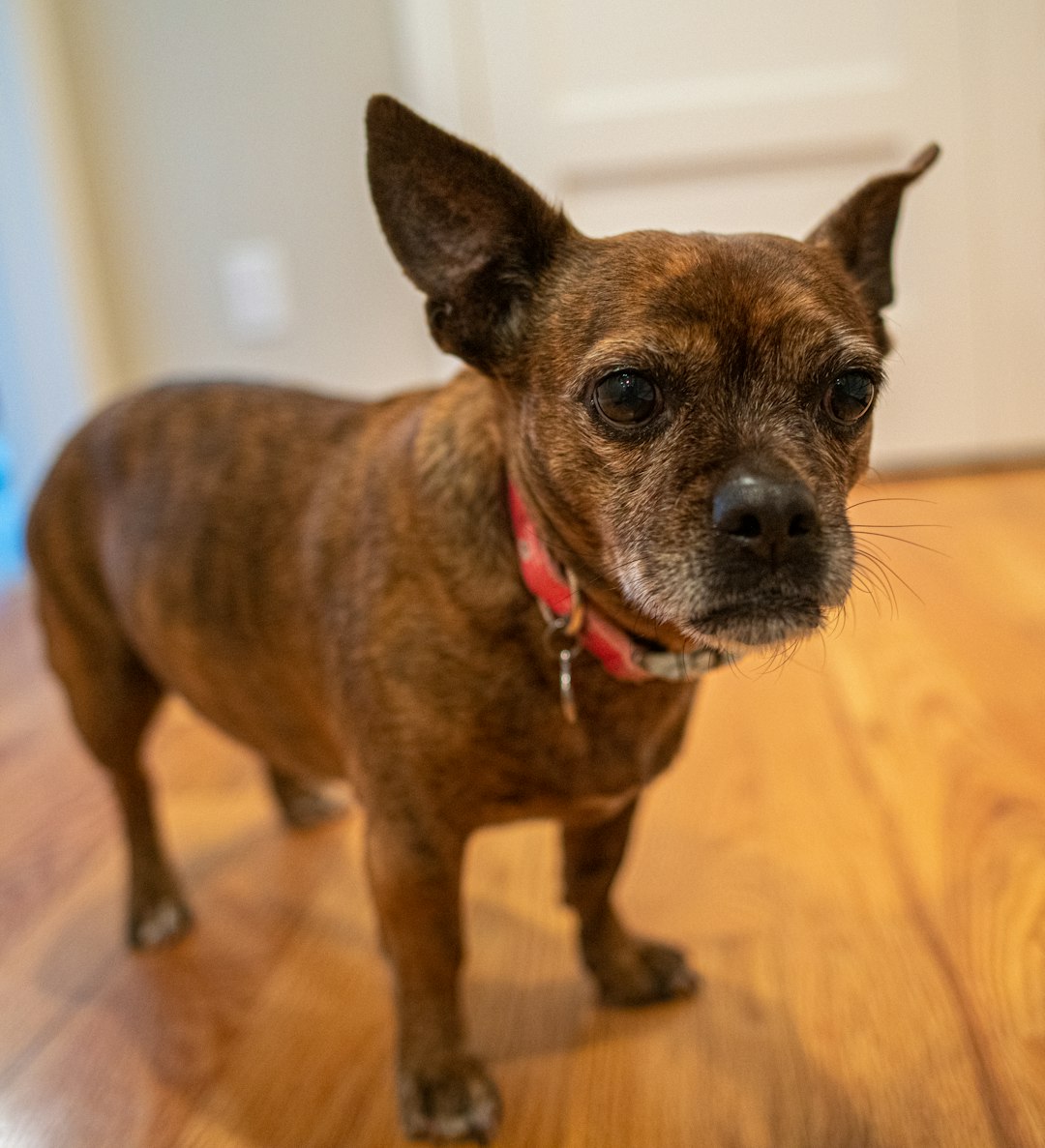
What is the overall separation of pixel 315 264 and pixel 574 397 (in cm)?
270

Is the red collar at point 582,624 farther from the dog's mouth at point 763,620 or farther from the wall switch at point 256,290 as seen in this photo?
the wall switch at point 256,290

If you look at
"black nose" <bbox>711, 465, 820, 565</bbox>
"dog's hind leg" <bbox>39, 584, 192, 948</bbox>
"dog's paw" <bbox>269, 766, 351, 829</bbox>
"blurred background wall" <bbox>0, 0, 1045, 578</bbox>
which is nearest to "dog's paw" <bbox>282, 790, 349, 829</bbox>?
"dog's paw" <bbox>269, 766, 351, 829</bbox>

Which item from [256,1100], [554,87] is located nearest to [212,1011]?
[256,1100]

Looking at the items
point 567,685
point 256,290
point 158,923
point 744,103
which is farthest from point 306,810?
point 744,103

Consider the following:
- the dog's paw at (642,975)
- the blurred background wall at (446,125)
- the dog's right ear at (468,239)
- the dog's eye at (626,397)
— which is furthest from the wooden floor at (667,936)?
the blurred background wall at (446,125)

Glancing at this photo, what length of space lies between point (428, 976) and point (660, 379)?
695mm

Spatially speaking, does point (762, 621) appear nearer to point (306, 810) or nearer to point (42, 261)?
point (306, 810)

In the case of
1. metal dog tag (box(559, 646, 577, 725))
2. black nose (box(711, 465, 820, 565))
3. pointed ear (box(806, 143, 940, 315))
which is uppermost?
pointed ear (box(806, 143, 940, 315))

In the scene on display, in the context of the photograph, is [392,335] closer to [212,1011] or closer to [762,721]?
[762,721]

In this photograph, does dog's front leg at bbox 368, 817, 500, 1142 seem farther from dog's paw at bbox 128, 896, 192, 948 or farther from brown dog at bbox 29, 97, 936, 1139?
dog's paw at bbox 128, 896, 192, 948

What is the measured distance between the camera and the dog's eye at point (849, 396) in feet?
3.49

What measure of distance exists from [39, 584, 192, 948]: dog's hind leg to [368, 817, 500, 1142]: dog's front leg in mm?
566

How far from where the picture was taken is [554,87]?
3.36 meters

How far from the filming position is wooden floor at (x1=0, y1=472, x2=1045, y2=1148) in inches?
45.8
